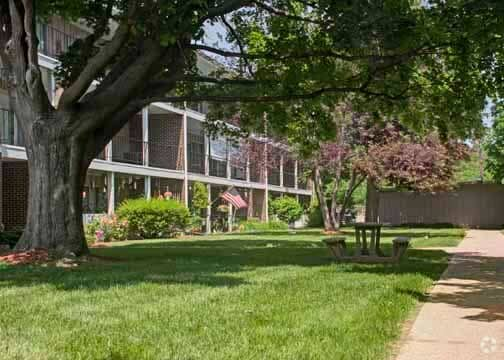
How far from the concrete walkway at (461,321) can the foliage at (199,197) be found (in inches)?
929

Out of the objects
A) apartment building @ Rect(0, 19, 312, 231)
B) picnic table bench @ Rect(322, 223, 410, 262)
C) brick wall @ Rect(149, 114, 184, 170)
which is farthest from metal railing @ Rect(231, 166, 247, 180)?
picnic table bench @ Rect(322, 223, 410, 262)

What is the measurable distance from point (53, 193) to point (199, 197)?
73.0ft

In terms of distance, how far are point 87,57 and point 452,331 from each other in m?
11.7

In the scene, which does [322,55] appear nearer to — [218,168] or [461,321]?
[461,321]

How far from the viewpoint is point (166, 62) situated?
14.7 m

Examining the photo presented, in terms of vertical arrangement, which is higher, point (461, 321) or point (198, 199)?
point (198, 199)

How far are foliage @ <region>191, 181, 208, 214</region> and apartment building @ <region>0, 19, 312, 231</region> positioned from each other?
1.40 ft

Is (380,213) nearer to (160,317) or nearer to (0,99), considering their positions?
(0,99)

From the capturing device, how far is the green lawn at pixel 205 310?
223 inches

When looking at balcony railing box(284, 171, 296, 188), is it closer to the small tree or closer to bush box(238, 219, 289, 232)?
bush box(238, 219, 289, 232)

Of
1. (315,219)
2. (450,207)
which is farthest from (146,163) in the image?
(450,207)

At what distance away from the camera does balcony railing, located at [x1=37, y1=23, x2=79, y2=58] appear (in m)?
25.2

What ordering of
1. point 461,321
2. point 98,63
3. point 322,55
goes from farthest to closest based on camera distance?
1. point 322,55
2. point 98,63
3. point 461,321

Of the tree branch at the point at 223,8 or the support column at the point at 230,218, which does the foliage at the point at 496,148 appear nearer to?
the support column at the point at 230,218
